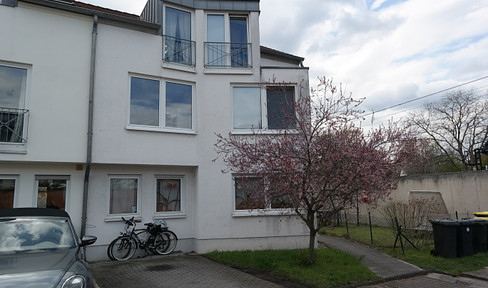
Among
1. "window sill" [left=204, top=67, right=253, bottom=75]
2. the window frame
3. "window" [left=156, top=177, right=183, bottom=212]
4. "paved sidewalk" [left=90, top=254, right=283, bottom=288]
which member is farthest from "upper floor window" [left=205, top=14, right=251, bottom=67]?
"paved sidewalk" [left=90, top=254, right=283, bottom=288]

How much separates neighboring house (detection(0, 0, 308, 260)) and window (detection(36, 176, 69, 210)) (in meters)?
0.18

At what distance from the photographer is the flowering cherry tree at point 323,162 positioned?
776cm

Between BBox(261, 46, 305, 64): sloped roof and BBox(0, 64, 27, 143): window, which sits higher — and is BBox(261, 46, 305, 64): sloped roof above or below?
above

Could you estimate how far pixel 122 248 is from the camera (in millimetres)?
10477

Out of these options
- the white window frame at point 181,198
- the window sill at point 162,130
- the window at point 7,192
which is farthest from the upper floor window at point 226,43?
the window at point 7,192

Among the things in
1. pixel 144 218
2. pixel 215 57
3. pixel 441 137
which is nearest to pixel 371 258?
pixel 144 218

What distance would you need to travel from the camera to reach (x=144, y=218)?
11320mm

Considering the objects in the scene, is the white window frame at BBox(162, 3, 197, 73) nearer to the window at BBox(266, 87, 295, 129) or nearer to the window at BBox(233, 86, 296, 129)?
the window at BBox(233, 86, 296, 129)

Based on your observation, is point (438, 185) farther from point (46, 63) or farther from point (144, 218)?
point (46, 63)

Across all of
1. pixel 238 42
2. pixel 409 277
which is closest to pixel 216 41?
pixel 238 42

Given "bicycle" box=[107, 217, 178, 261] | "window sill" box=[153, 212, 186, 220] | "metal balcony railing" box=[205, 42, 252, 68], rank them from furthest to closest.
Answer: "metal balcony railing" box=[205, 42, 252, 68] → "window sill" box=[153, 212, 186, 220] → "bicycle" box=[107, 217, 178, 261]

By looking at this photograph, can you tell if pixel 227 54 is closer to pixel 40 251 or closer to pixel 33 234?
pixel 33 234

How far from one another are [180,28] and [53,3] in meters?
3.97

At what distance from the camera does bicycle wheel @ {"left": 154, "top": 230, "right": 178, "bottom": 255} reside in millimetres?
11006
